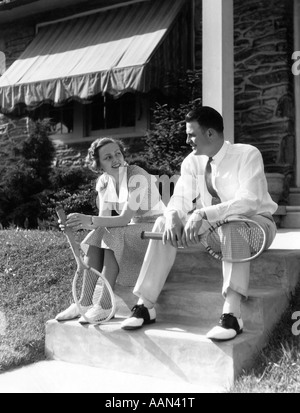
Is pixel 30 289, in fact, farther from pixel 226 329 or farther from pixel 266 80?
pixel 266 80

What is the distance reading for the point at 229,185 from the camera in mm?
3387

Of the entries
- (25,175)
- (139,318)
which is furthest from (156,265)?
(25,175)

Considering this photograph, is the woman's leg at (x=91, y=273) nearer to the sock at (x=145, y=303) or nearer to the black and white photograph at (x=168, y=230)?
the black and white photograph at (x=168, y=230)

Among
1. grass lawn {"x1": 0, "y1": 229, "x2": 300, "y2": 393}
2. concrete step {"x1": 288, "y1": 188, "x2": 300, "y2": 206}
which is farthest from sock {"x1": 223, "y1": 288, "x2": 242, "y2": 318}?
concrete step {"x1": 288, "y1": 188, "x2": 300, "y2": 206}

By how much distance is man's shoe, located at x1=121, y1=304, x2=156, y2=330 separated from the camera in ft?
10.9

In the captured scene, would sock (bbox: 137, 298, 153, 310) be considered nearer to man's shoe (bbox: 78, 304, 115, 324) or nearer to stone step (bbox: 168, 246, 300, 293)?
man's shoe (bbox: 78, 304, 115, 324)

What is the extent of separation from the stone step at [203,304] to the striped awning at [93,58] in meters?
4.25

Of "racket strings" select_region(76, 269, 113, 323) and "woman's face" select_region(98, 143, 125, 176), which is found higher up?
"woman's face" select_region(98, 143, 125, 176)

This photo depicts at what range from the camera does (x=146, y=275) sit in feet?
11.0

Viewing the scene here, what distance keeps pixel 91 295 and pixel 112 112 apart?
593cm

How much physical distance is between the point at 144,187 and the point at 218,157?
0.61 metres

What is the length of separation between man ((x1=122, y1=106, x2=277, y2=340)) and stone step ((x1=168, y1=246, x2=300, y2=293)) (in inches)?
10.6

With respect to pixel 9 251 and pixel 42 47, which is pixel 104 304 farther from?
pixel 42 47
